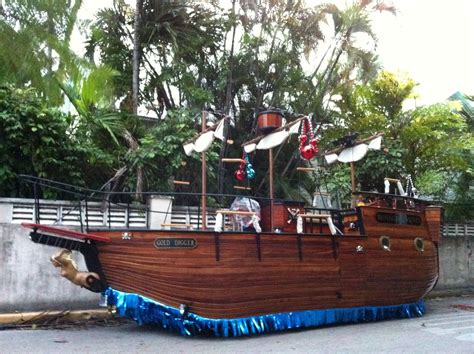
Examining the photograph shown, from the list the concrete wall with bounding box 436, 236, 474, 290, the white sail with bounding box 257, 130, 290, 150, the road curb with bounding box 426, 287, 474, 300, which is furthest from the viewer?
the concrete wall with bounding box 436, 236, 474, 290

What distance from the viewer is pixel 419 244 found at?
331 inches

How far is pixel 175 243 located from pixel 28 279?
2.73m

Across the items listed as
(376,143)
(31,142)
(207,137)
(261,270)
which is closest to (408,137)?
(376,143)

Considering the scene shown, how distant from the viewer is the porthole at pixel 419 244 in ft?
27.2

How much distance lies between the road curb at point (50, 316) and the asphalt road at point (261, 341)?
1.03 feet

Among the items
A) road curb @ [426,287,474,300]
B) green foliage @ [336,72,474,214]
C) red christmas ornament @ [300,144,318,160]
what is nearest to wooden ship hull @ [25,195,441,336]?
red christmas ornament @ [300,144,318,160]

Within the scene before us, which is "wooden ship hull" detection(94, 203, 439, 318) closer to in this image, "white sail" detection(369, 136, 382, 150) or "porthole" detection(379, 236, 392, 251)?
"porthole" detection(379, 236, 392, 251)

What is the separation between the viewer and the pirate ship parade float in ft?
19.6

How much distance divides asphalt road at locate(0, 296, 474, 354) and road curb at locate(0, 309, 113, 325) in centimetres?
31

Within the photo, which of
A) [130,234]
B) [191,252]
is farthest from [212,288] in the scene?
[130,234]

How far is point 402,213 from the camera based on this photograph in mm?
8203

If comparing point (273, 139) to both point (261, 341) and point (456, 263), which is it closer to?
point (261, 341)

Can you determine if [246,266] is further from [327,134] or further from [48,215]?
[327,134]

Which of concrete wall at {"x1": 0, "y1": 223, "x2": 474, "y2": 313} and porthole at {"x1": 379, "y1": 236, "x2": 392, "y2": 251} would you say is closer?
concrete wall at {"x1": 0, "y1": 223, "x2": 474, "y2": 313}
